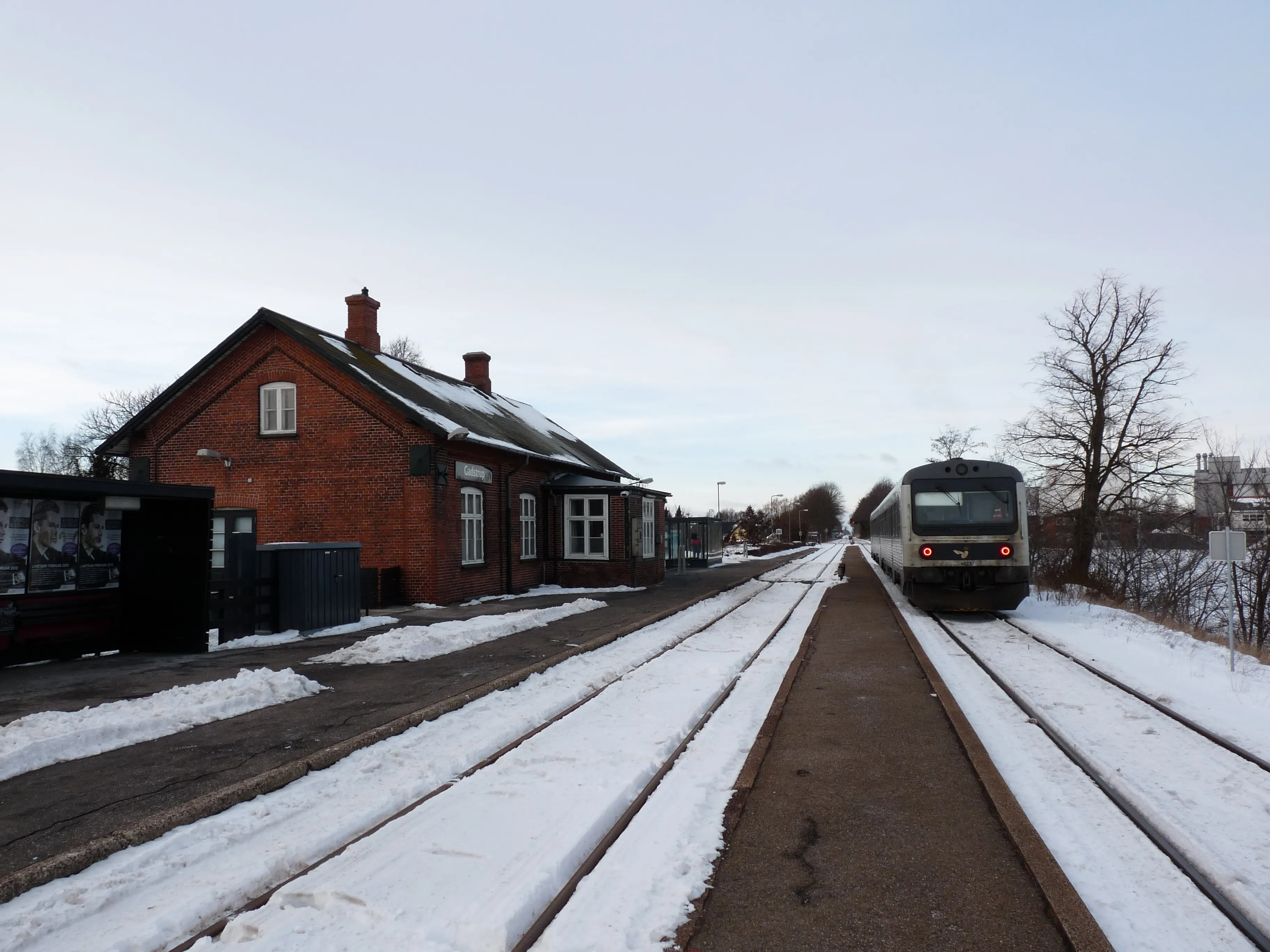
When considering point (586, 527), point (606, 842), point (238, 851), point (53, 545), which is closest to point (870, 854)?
point (606, 842)

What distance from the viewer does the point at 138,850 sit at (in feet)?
14.4

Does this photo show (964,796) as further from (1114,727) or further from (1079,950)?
(1114,727)

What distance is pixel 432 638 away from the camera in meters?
11.3


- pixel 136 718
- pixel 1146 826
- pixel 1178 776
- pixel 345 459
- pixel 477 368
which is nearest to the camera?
pixel 1146 826

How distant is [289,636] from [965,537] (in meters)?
12.1

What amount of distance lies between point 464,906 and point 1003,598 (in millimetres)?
13858

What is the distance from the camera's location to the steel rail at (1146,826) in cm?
351

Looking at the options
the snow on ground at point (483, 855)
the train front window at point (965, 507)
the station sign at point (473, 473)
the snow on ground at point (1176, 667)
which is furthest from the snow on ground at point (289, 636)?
the snow on ground at point (1176, 667)

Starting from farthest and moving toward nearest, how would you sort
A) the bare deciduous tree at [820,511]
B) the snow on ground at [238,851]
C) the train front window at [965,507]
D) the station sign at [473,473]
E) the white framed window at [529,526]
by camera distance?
the bare deciduous tree at [820,511], the white framed window at [529,526], the station sign at [473,473], the train front window at [965,507], the snow on ground at [238,851]

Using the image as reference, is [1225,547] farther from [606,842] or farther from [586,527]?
[586,527]

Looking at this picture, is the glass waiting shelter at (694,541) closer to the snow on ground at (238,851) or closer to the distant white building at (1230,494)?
the distant white building at (1230,494)

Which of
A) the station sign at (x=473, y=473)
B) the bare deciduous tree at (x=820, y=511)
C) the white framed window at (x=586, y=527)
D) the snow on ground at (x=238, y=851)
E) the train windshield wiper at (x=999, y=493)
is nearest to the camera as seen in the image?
the snow on ground at (x=238, y=851)

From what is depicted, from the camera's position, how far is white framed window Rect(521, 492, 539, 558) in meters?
21.6

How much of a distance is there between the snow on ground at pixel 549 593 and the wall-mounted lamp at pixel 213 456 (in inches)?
260
